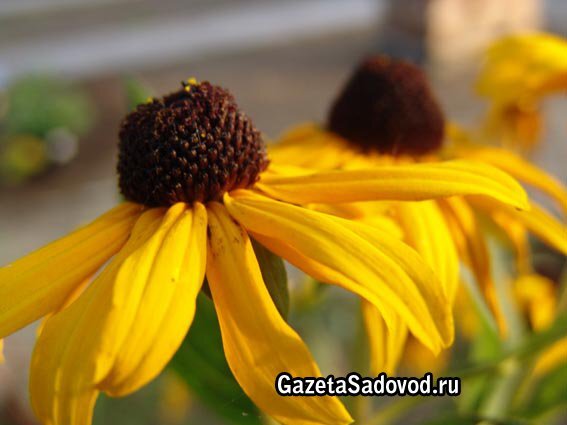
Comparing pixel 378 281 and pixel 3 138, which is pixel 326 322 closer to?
pixel 378 281

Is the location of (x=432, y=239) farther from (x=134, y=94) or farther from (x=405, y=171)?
(x=134, y=94)

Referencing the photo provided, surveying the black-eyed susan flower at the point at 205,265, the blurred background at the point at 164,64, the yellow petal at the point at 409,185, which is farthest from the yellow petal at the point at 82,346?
the blurred background at the point at 164,64

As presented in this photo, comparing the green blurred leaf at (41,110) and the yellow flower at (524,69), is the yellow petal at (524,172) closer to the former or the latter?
the yellow flower at (524,69)

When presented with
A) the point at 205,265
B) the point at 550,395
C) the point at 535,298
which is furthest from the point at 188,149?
the point at 535,298

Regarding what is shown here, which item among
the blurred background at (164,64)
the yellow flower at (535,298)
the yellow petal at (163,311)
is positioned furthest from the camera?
the blurred background at (164,64)

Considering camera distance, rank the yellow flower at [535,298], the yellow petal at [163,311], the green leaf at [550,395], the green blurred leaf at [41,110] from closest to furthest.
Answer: the yellow petal at [163,311]
the green leaf at [550,395]
the yellow flower at [535,298]
the green blurred leaf at [41,110]

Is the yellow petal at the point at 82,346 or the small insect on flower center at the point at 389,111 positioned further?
the small insect on flower center at the point at 389,111

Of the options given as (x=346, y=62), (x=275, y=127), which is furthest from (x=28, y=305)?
(x=346, y=62)

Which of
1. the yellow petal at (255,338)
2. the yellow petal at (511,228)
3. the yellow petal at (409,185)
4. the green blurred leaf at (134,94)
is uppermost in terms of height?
the green blurred leaf at (134,94)
